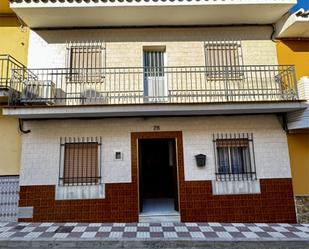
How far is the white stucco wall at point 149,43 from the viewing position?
8.01 m

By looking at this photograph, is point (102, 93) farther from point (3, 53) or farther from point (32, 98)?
point (3, 53)

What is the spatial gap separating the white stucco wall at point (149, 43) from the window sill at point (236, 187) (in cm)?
401

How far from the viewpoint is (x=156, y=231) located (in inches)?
251

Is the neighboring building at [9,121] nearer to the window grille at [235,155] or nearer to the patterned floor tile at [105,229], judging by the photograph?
the patterned floor tile at [105,229]

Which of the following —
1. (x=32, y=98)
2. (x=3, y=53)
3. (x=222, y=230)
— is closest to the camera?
(x=222, y=230)

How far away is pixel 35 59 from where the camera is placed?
7.96m

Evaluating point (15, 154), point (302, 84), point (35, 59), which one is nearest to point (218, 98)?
point (302, 84)

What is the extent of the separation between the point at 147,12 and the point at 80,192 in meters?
6.07

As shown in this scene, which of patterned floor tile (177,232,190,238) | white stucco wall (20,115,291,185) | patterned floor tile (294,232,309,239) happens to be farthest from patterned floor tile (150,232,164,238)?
patterned floor tile (294,232,309,239)

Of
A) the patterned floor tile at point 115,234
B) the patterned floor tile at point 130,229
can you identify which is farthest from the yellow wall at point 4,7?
the patterned floor tile at point 130,229

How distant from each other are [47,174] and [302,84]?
8.33 m

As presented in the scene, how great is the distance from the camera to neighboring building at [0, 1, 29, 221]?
7.32 metres

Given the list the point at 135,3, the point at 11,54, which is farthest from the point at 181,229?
the point at 11,54

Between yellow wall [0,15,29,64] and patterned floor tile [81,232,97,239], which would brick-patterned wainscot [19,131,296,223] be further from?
yellow wall [0,15,29,64]
